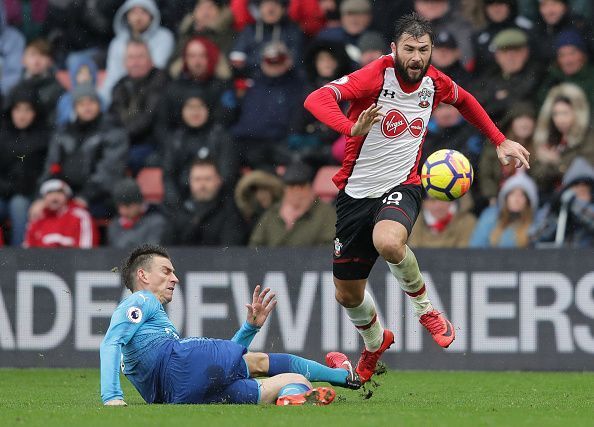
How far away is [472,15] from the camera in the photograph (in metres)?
14.9

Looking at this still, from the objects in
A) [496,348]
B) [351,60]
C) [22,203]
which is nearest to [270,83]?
[351,60]

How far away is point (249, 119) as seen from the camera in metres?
14.7

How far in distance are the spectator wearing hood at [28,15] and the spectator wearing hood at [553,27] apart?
6.03 metres

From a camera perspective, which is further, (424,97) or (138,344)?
(424,97)

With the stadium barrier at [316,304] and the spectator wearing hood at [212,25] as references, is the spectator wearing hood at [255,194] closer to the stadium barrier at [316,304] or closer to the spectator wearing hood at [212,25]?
the stadium barrier at [316,304]

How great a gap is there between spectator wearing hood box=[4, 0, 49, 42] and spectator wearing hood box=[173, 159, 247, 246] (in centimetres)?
343

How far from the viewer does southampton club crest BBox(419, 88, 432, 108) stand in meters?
9.63

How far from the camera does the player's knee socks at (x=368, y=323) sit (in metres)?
10.0

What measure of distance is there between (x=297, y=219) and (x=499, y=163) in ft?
7.33


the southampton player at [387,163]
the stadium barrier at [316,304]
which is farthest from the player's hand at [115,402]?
the stadium barrier at [316,304]

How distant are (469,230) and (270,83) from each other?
286 cm

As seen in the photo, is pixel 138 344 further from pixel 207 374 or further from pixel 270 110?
pixel 270 110

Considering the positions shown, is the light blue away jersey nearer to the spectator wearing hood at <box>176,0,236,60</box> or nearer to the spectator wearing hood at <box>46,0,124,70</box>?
the spectator wearing hood at <box>176,0,236,60</box>

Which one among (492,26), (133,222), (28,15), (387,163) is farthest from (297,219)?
(28,15)
